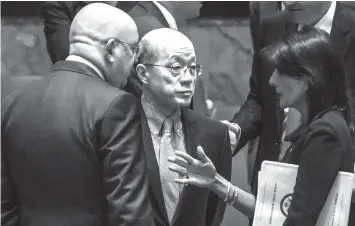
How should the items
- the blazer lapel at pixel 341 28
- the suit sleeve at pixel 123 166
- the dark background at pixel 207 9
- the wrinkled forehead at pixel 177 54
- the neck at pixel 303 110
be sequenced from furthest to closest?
the dark background at pixel 207 9 → the blazer lapel at pixel 341 28 → the wrinkled forehead at pixel 177 54 → the neck at pixel 303 110 → the suit sleeve at pixel 123 166

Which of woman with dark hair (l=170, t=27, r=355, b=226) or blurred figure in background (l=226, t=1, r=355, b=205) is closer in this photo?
woman with dark hair (l=170, t=27, r=355, b=226)

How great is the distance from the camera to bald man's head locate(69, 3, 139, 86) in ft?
4.67

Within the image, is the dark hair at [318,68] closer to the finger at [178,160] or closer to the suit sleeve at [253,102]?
the finger at [178,160]

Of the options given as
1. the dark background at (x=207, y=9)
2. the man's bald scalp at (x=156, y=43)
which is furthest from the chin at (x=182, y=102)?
the dark background at (x=207, y=9)

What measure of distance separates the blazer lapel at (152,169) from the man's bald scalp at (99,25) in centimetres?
24

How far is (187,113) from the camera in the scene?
161 centimetres

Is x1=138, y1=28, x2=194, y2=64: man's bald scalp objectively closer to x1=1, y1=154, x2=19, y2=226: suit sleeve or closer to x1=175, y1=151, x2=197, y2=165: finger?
x1=175, y1=151, x2=197, y2=165: finger

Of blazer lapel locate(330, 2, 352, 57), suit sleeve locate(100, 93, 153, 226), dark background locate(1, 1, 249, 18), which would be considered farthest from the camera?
dark background locate(1, 1, 249, 18)

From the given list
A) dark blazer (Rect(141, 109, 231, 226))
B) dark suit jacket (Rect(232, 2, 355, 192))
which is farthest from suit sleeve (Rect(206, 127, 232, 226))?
dark suit jacket (Rect(232, 2, 355, 192))

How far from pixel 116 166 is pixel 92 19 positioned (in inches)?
13.2

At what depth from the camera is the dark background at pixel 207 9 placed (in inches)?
78.8

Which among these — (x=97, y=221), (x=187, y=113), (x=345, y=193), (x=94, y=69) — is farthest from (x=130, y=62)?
(x=345, y=193)

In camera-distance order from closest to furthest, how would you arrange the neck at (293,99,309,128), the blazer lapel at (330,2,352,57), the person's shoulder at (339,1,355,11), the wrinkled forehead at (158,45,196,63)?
the neck at (293,99,309,128) → the wrinkled forehead at (158,45,196,63) → the blazer lapel at (330,2,352,57) → the person's shoulder at (339,1,355,11)

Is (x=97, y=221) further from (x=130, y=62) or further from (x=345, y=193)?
(x=345, y=193)
